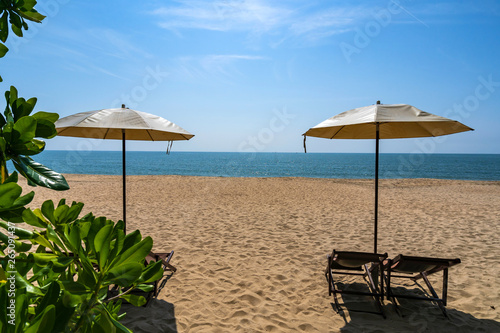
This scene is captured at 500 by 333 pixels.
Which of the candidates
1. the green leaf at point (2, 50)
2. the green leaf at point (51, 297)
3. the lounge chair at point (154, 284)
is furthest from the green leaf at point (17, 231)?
the lounge chair at point (154, 284)

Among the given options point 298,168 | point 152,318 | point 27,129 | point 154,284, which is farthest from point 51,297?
point 298,168

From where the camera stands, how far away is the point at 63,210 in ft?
2.48

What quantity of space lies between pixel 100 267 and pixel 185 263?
4.66 metres

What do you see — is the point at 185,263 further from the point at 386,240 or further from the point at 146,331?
the point at 386,240

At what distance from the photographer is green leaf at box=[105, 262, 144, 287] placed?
22.8 inches

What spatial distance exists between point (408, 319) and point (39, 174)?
3999 millimetres

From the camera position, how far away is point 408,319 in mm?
3410

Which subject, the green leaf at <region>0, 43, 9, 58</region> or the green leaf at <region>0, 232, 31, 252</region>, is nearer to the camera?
the green leaf at <region>0, 232, 31, 252</region>

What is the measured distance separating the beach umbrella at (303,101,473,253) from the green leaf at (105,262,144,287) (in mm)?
3557

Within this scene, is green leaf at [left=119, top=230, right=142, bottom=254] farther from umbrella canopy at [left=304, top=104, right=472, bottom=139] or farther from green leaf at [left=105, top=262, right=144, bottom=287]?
umbrella canopy at [left=304, top=104, right=472, bottom=139]

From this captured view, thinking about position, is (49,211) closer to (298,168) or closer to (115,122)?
(115,122)

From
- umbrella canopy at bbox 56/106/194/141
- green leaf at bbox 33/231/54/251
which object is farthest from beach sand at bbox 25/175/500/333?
green leaf at bbox 33/231/54/251

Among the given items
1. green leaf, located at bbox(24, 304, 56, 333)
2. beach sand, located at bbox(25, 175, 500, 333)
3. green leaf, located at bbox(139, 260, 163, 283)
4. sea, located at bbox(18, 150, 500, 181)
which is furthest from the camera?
sea, located at bbox(18, 150, 500, 181)

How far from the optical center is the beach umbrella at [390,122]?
3.66 metres
